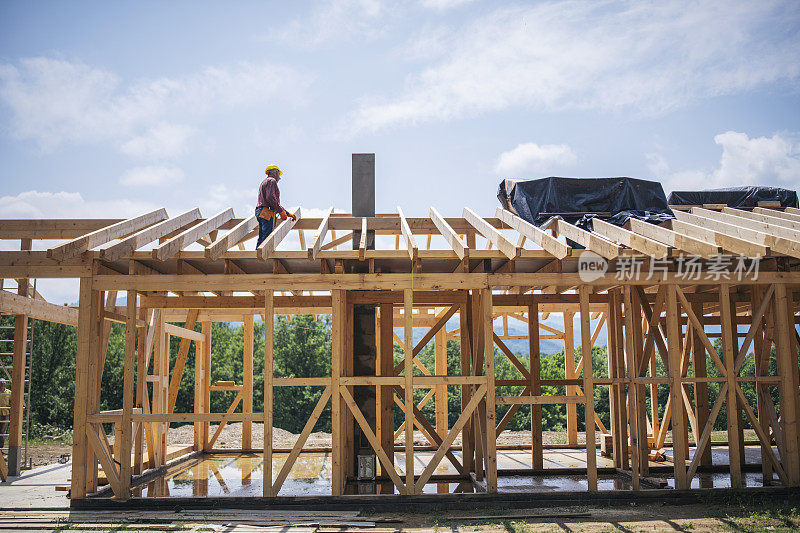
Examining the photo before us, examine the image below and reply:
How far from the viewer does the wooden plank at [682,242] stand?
25.8 ft

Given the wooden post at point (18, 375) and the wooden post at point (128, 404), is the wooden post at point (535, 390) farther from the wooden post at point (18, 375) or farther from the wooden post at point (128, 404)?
the wooden post at point (18, 375)

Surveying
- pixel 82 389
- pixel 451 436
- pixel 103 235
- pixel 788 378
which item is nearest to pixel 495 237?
pixel 451 436

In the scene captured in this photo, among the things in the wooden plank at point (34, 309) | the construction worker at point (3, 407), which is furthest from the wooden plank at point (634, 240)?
the construction worker at point (3, 407)

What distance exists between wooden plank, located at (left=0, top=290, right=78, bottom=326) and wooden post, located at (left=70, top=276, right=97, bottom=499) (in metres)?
2.73

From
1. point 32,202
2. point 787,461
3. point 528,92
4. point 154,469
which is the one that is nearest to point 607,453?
point 787,461

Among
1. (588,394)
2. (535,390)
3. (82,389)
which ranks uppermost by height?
(82,389)

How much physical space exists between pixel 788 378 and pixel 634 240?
309cm

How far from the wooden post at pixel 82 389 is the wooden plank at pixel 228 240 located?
70.5 inches

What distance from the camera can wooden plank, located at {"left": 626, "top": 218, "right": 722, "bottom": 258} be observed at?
7879 millimetres

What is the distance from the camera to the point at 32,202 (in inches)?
2611

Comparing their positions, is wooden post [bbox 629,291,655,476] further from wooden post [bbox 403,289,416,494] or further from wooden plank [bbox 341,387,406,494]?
wooden plank [bbox 341,387,406,494]

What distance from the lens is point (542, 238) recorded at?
8.52 m

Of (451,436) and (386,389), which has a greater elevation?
(386,389)

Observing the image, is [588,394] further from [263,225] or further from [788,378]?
[263,225]
